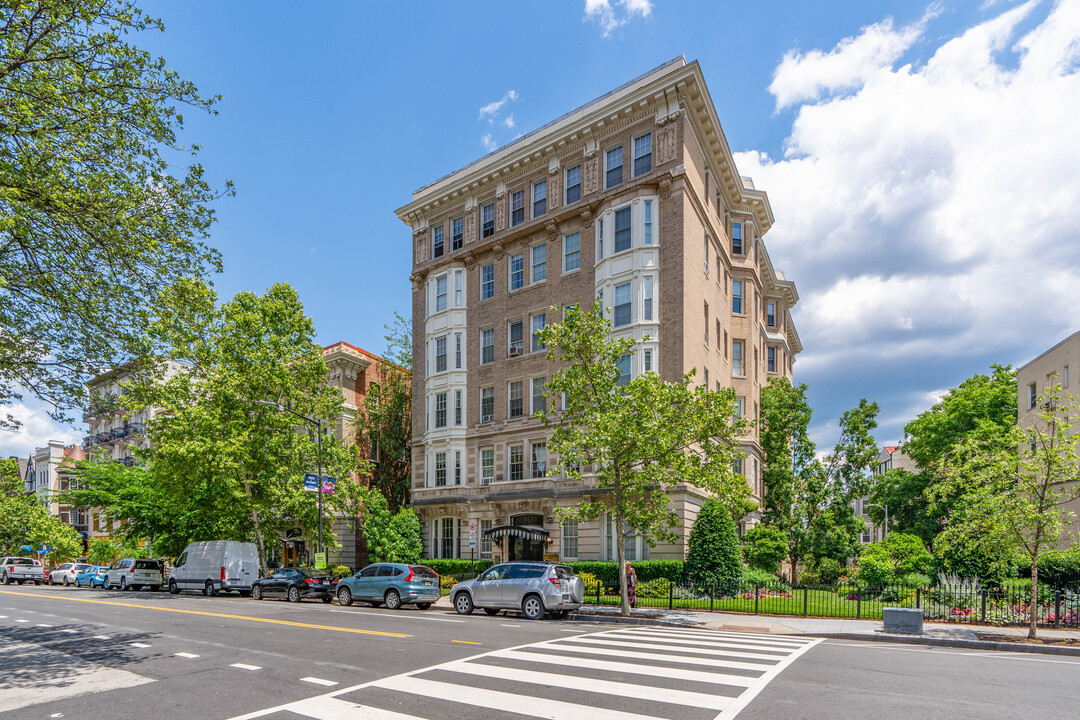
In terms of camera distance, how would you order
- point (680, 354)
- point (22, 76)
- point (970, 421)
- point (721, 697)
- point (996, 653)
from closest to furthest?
point (721, 697), point (22, 76), point (996, 653), point (680, 354), point (970, 421)

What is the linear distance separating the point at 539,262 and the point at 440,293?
23.8 ft

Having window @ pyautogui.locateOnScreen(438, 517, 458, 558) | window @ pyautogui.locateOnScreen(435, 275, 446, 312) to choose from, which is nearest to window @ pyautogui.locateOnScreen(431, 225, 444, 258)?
window @ pyautogui.locateOnScreen(435, 275, 446, 312)

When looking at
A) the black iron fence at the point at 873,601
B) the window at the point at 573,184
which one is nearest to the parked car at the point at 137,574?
the black iron fence at the point at 873,601

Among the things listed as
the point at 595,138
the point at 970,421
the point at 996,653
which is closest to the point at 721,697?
the point at 996,653

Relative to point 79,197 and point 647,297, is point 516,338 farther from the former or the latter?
point 79,197

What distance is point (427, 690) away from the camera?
9.80 metres

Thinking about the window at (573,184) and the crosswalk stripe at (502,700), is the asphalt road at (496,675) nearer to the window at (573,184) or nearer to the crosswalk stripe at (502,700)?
the crosswalk stripe at (502,700)

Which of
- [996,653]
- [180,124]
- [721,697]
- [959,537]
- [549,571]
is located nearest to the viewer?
[721,697]

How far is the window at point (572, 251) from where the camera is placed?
116ft

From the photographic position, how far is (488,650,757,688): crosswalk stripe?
10.6 meters

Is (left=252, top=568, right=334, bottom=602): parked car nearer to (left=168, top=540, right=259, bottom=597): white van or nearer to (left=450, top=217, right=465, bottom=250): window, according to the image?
(left=168, top=540, right=259, bottom=597): white van

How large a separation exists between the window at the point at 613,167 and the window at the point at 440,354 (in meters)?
12.9

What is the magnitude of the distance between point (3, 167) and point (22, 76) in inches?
73.8

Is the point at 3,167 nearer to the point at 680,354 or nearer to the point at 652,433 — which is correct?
the point at 652,433
